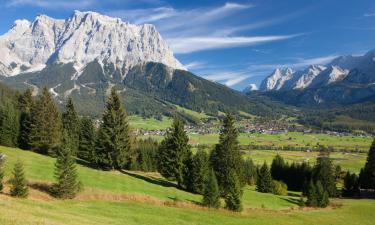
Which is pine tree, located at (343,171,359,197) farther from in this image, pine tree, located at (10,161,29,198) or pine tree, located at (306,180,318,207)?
pine tree, located at (10,161,29,198)

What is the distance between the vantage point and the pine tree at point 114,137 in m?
70.2

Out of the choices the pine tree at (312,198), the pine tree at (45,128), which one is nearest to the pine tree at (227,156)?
the pine tree at (312,198)

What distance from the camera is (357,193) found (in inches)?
4124

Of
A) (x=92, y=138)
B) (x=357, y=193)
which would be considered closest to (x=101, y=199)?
(x=92, y=138)

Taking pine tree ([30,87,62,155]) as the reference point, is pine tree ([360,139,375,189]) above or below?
below

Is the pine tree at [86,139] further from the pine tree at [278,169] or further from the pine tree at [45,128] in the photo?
the pine tree at [278,169]

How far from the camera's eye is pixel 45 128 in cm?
8212

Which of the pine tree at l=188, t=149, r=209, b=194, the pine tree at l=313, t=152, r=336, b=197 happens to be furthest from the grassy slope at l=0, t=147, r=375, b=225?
the pine tree at l=313, t=152, r=336, b=197

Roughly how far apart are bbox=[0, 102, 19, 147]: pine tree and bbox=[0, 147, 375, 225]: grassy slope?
13827mm

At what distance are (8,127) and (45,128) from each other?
8246 millimetres

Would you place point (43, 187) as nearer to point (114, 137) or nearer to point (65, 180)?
point (65, 180)

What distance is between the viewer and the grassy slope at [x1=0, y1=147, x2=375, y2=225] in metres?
32.7

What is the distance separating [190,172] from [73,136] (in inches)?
1712

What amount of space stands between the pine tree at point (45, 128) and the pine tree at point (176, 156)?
25.7m
